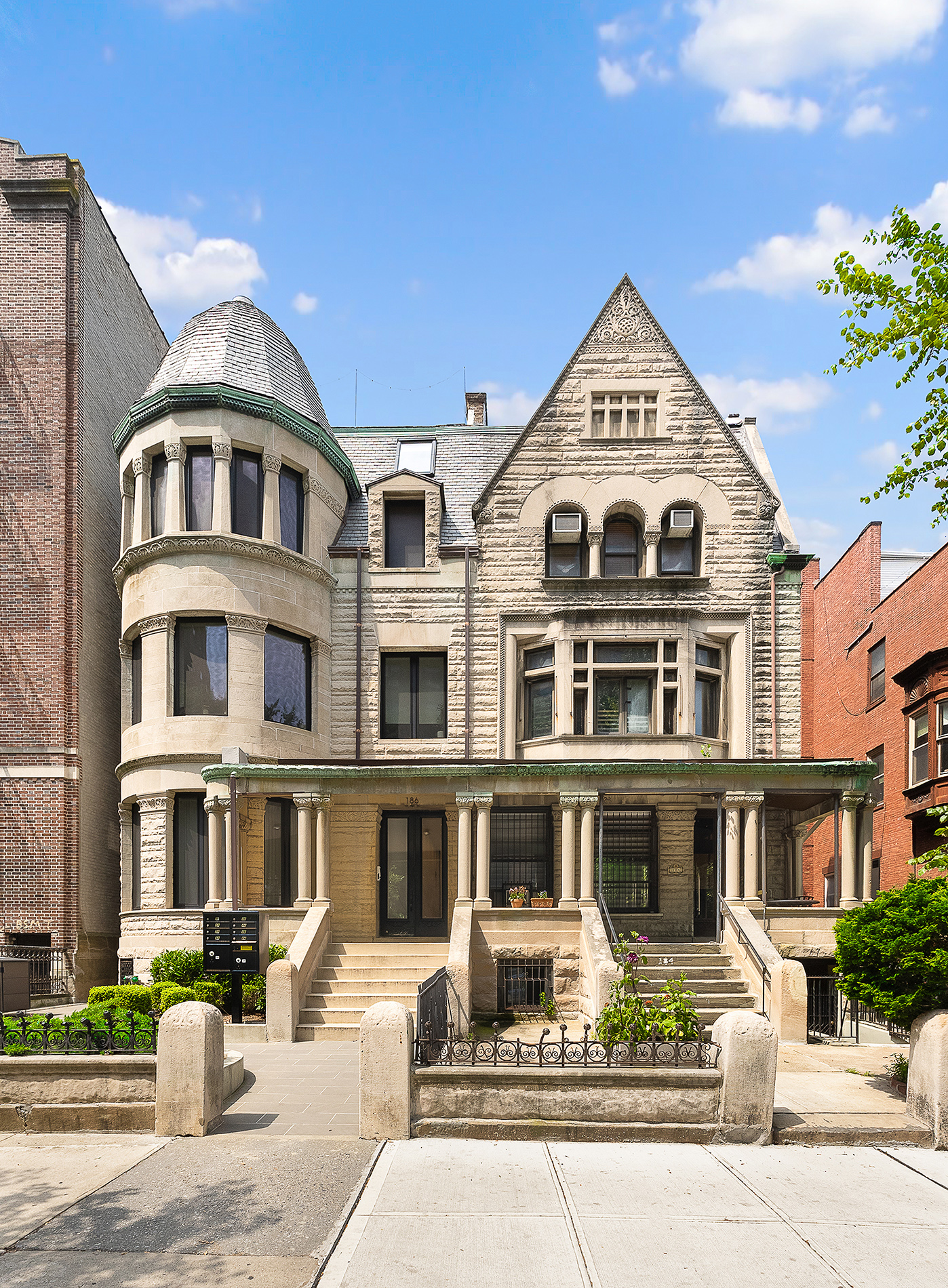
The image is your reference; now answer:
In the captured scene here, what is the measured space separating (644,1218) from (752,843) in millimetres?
12251

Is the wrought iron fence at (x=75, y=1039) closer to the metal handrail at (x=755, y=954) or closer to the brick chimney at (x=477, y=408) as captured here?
the metal handrail at (x=755, y=954)

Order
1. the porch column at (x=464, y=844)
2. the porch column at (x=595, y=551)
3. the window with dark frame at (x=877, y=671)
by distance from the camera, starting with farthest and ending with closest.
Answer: the window with dark frame at (x=877, y=671) < the porch column at (x=595, y=551) < the porch column at (x=464, y=844)

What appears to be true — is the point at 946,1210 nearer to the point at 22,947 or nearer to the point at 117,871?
the point at 22,947

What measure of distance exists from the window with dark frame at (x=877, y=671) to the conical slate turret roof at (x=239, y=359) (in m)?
20.5

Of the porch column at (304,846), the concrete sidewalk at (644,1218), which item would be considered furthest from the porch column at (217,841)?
the concrete sidewalk at (644,1218)

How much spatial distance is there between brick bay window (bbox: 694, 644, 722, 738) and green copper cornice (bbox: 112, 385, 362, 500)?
35.3ft

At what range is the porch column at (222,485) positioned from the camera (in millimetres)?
22172

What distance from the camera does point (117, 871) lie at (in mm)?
25438

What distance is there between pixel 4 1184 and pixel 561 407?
20.2 meters

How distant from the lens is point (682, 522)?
2361cm

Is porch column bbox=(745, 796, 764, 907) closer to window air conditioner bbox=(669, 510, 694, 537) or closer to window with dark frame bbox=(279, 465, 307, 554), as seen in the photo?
window air conditioner bbox=(669, 510, 694, 537)

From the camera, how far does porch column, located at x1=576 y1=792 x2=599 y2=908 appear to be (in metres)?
18.9

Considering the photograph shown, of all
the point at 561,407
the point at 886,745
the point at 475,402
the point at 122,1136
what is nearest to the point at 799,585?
the point at 561,407

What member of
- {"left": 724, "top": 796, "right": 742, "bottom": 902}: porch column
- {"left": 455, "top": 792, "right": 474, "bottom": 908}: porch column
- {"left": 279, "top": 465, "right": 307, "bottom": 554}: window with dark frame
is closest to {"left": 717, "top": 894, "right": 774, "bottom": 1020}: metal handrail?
{"left": 724, "top": 796, "right": 742, "bottom": 902}: porch column
